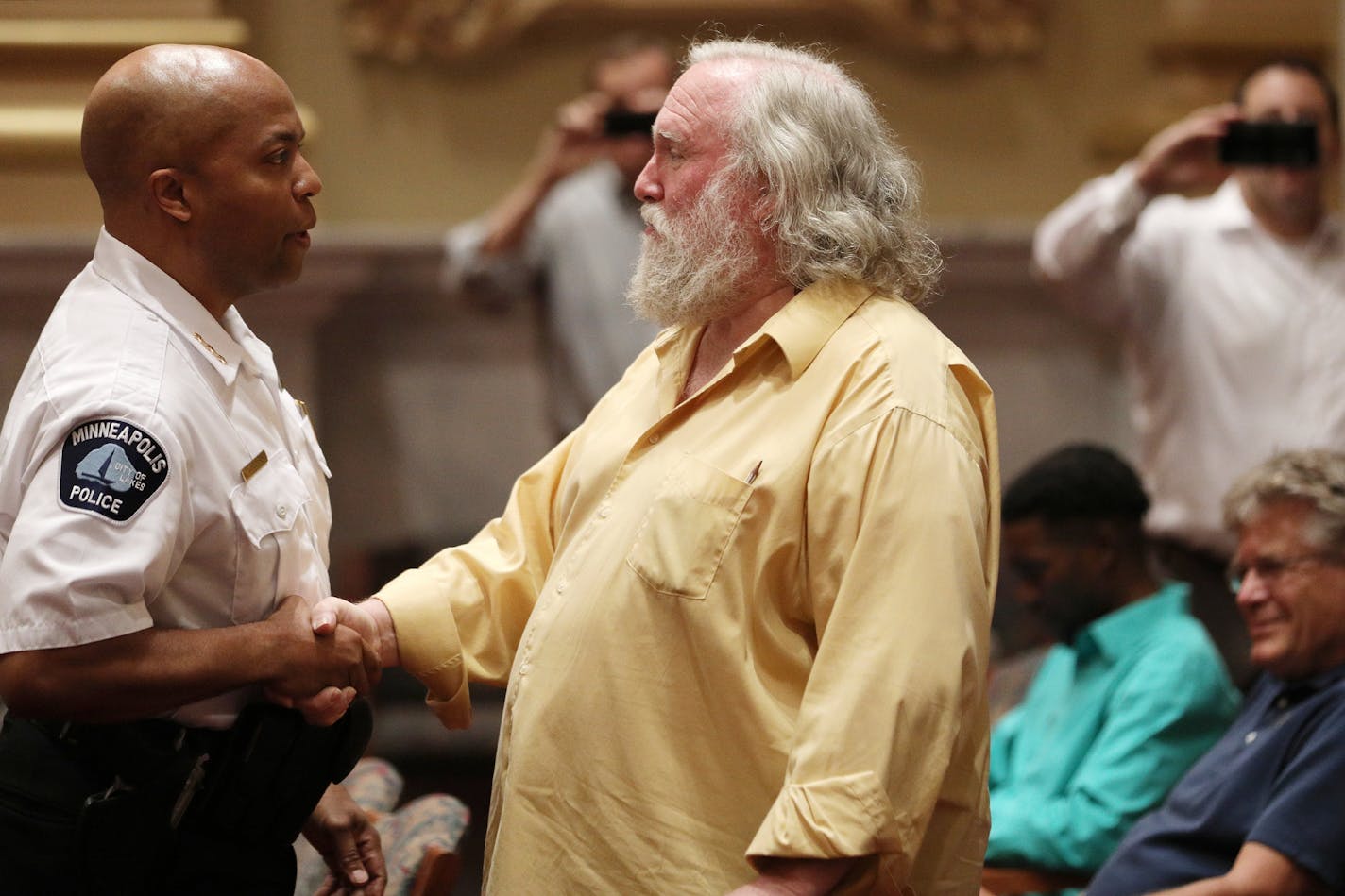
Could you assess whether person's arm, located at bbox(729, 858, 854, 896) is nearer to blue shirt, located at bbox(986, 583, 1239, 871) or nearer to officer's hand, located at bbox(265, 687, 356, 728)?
officer's hand, located at bbox(265, 687, 356, 728)

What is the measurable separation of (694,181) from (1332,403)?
2154 millimetres

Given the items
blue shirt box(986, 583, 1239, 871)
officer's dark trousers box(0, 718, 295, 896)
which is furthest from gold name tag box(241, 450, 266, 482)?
blue shirt box(986, 583, 1239, 871)

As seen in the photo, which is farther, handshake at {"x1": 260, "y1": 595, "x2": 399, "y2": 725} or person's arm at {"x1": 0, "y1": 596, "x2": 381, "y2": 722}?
handshake at {"x1": 260, "y1": 595, "x2": 399, "y2": 725}

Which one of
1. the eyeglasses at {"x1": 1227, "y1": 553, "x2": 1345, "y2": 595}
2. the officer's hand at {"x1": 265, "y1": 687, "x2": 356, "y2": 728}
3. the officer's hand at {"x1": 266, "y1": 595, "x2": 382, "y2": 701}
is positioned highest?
the officer's hand at {"x1": 266, "y1": 595, "x2": 382, "y2": 701}

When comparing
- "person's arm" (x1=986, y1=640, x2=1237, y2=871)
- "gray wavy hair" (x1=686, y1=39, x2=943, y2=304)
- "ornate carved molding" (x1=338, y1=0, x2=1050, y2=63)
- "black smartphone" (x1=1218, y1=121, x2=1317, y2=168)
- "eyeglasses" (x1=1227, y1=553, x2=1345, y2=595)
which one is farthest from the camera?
"ornate carved molding" (x1=338, y1=0, x2=1050, y2=63)

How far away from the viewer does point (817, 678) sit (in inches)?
77.4

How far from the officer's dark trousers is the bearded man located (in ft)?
1.14

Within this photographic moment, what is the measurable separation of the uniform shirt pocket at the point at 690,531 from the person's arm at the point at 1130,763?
1.16m

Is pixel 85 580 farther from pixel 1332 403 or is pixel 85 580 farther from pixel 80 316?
pixel 1332 403

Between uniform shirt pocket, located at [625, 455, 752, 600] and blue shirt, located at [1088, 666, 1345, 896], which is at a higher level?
uniform shirt pocket, located at [625, 455, 752, 600]

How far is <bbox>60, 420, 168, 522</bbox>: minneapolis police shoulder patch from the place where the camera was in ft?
6.08

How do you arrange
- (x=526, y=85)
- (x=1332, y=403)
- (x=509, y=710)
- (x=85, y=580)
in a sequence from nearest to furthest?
(x=85, y=580) → (x=509, y=710) → (x=1332, y=403) → (x=526, y=85)

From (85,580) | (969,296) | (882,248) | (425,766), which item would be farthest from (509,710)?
(969,296)

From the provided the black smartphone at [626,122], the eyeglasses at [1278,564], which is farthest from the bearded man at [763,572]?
the black smartphone at [626,122]
